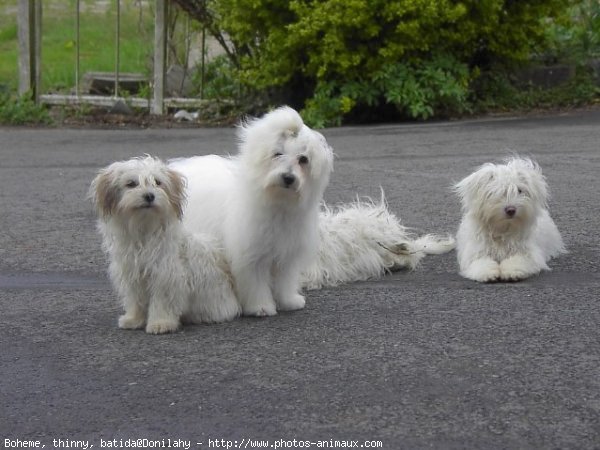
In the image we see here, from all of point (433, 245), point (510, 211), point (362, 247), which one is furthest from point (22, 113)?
point (510, 211)

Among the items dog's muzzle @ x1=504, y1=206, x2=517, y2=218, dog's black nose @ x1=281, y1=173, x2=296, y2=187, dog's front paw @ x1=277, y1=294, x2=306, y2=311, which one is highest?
dog's black nose @ x1=281, y1=173, x2=296, y2=187

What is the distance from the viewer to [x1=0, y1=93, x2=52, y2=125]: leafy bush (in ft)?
54.9

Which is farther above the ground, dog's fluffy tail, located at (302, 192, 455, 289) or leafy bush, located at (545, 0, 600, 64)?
leafy bush, located at (545, 0, 600, 64)

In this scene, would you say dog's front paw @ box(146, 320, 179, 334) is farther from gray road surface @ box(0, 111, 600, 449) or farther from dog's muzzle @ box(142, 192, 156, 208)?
dog's muzzle @ box(142, 192, 156, 208)

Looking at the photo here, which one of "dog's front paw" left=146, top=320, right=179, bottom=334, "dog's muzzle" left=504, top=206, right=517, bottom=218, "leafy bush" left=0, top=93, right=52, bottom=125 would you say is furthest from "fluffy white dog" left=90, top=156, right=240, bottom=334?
"leafy bush" left=0, top=93, right=52, bottom=125

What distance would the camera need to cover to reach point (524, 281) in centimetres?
689

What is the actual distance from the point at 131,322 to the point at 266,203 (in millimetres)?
1030

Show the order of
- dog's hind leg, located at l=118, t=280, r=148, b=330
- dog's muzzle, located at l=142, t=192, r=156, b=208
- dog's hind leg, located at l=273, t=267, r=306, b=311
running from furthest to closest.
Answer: dog's hind leg, located at l=273, t=267, r=306, b=311
dog's hind leg, located at l=118, t=280, r=148, b=330
dog's muzzle, located at l=142, t=192, r=156, b=208

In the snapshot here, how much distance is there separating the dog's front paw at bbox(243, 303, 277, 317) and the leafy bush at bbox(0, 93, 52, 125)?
11.6 meters

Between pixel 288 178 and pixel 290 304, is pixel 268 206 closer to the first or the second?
pixel 288 178

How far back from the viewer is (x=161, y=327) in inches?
227

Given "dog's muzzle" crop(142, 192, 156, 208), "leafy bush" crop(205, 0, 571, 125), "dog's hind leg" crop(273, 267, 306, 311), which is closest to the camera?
"dog's muzzle" crop(142, 192, 156, 208)

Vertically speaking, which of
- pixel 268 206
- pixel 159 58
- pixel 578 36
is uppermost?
pixel 578 36

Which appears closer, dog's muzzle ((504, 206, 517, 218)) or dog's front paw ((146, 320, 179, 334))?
dog's front paw ((146, 320, 179, 334))
